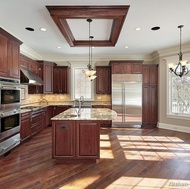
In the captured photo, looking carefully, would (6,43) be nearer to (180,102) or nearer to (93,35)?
(93,35)

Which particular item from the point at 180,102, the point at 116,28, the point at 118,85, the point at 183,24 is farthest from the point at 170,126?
the point at 116,28

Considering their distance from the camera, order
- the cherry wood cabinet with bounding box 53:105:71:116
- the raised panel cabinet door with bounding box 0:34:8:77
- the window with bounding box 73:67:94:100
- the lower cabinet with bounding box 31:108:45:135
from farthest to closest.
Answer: the window with bounding box 73:67:94:100
the cherry wood cabinet with bounding box 53:105:71:116
the lower cabinet with bounding box 31:108:45:135
the raised panel cabinet door with bounding box 0:34:8:77

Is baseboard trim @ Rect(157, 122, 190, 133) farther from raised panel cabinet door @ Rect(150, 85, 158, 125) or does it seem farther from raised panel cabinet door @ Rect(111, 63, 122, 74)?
raised panel cabinet door @ Rect(111, 63, 122, 74)

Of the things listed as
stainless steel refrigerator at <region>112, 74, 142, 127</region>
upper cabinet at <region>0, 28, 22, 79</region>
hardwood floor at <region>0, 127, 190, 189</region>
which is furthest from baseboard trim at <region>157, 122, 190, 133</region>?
upper cabinet at <region>0, 28, 22, 79</region>

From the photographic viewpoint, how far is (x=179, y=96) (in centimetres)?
570

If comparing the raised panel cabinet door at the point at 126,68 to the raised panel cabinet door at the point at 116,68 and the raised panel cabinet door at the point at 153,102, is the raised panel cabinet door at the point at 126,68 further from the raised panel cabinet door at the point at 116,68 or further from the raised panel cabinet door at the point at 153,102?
the raised panel cabinet door at the point at 153,102

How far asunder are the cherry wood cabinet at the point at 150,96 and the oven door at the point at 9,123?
4607mm

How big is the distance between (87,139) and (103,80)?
12.9 feet

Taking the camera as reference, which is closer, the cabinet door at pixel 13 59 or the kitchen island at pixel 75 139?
the kitchen island at pixel 75 139

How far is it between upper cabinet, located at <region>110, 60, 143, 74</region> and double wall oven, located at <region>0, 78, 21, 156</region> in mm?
3671

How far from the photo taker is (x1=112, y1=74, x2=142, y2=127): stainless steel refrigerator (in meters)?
6.01

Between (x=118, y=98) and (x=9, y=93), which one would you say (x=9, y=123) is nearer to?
(x=9, y=93)

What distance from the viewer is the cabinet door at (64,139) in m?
2.97

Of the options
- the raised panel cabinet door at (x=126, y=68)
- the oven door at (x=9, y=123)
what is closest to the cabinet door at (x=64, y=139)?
the oven door at (x=9, y=123)
